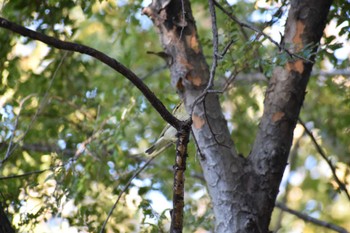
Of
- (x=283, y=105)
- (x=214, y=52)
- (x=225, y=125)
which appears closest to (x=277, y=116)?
(x=283, y=105)

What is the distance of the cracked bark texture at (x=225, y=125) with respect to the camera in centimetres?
288

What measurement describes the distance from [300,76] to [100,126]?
1.45 metres

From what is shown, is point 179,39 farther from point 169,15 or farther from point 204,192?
point 204,192

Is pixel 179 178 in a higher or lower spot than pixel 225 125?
lower

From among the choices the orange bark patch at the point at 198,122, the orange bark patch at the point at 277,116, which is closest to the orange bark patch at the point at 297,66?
the orange bark patch at the point at 277,116

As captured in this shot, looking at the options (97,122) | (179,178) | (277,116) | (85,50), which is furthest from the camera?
(97,122)

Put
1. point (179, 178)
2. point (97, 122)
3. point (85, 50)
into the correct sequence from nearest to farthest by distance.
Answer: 1. point (85, 50)
2. point (179, 178)
3. point (97, 122)

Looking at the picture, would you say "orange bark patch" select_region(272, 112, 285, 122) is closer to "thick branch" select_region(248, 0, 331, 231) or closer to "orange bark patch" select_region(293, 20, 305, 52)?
"thick branch" select_region(248, 0, 331, 231)

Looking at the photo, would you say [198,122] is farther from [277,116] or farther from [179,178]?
[179,178]

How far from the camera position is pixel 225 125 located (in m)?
3.08

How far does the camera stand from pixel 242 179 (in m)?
2.92

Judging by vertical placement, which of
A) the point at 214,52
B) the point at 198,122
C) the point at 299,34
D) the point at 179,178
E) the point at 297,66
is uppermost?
the point at 299,34

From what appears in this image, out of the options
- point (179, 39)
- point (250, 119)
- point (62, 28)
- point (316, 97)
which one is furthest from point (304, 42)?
point (316, 97)

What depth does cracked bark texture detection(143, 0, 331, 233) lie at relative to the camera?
2.88m
